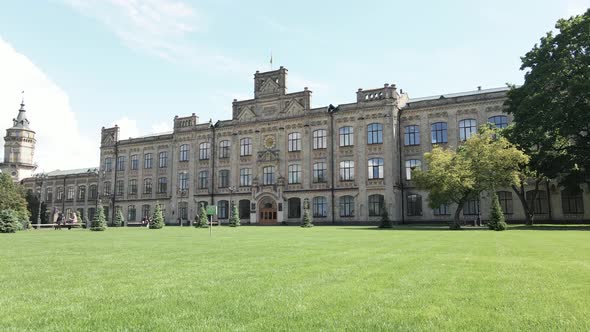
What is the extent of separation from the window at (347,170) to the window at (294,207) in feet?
22.1

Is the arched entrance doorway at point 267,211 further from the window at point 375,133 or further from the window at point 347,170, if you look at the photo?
the window at point 375,133

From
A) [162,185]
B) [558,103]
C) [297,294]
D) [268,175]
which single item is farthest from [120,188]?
[297,294]

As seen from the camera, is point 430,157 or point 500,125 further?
point 500,125

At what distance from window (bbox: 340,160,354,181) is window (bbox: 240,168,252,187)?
44.3 ft

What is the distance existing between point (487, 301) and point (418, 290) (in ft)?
4.34

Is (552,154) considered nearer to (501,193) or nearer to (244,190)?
(501,193)

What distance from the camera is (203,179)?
64875 mm

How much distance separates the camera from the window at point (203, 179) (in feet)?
212

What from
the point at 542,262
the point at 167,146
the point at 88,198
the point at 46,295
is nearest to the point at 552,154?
the point at 542,262

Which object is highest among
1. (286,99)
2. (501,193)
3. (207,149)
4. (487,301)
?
(286,99)

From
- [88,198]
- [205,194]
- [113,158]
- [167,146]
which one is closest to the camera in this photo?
[205,194]

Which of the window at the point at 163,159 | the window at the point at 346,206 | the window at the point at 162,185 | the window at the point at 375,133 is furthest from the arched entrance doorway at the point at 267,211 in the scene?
→ the window at the point at 163,159

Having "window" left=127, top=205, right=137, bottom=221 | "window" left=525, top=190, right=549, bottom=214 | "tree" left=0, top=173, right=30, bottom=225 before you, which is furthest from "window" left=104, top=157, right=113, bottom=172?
"window" left=525, top=190, right=549, bottom=214

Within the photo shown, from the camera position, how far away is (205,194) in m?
63.9
